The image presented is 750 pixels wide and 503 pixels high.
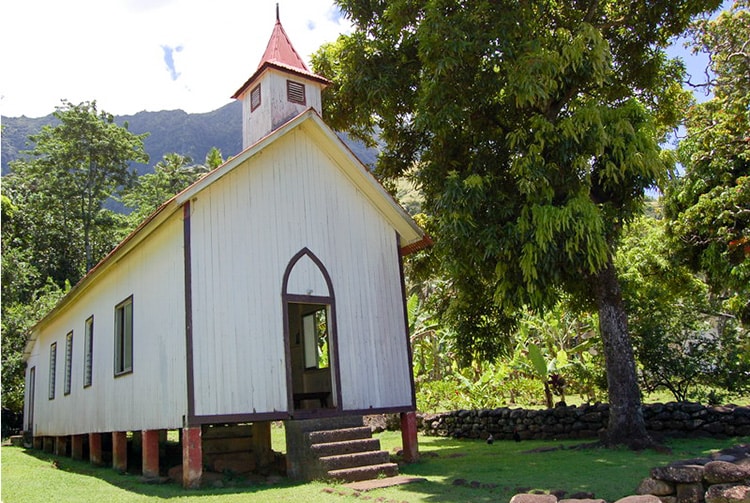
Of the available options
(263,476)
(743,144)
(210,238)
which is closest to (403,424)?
(263,476)

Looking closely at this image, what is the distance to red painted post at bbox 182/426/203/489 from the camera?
34.9ft

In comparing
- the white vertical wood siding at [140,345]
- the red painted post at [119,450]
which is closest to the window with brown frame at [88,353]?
the white vertical wood siding at [140,345]

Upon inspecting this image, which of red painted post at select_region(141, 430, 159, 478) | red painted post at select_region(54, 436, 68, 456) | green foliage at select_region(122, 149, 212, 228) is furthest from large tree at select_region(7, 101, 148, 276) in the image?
red painted post at select_region(141, 430, 159, 478)

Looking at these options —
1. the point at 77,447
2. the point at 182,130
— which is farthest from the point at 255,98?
the point at 182,130

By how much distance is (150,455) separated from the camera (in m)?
12.4

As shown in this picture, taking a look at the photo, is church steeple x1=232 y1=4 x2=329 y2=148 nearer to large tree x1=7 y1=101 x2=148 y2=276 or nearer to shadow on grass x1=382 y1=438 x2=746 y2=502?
shadow on grass x1=382 y1=438 x2=746 y2=502

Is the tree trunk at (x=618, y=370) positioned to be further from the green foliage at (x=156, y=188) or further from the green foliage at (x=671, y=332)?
the green foliage at (x=156, y=188)

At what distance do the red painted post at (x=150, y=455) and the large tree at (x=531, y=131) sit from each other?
6.82 meters

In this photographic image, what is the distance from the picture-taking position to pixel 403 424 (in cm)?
1353

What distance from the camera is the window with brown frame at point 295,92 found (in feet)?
47.1

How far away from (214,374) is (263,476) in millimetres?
2738

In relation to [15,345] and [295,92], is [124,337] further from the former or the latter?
[15,345]

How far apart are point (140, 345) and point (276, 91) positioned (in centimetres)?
608

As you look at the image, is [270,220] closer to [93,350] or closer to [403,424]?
[403,424]
